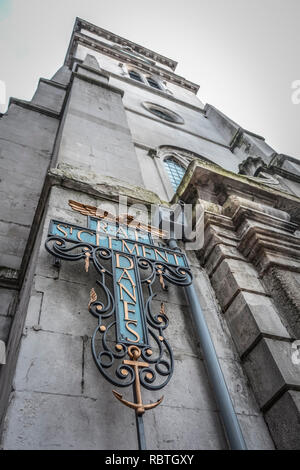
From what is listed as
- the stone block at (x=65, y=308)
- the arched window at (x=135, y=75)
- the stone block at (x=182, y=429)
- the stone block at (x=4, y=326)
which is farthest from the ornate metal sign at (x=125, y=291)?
the arched window at (x=135, y=75)

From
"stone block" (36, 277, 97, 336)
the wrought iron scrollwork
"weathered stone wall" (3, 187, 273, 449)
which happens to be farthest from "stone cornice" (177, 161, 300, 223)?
"stone block" (36, 277, 97, 336)

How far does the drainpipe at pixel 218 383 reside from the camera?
2.51 meters

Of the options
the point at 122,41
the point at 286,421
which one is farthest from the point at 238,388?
the point at 122,41

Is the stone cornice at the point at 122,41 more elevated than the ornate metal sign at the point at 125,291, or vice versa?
the stone cornice at the point at 122,41

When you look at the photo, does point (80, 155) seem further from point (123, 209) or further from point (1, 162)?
point (1, 162)

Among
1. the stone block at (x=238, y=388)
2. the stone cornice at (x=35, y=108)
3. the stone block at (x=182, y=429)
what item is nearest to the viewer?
the stone block at (x=182, y=429)

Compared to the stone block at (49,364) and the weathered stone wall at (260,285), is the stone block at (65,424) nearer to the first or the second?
the stone block at (49,364)

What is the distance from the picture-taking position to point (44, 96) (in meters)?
12.1

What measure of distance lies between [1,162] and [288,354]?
23.0 feet

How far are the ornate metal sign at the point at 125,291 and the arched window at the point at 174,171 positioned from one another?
5.17 metres

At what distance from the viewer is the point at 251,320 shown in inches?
135

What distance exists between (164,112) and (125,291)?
14322mm

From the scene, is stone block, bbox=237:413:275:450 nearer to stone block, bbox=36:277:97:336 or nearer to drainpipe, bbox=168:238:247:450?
drainpipe, bbox=168:238:247:450
